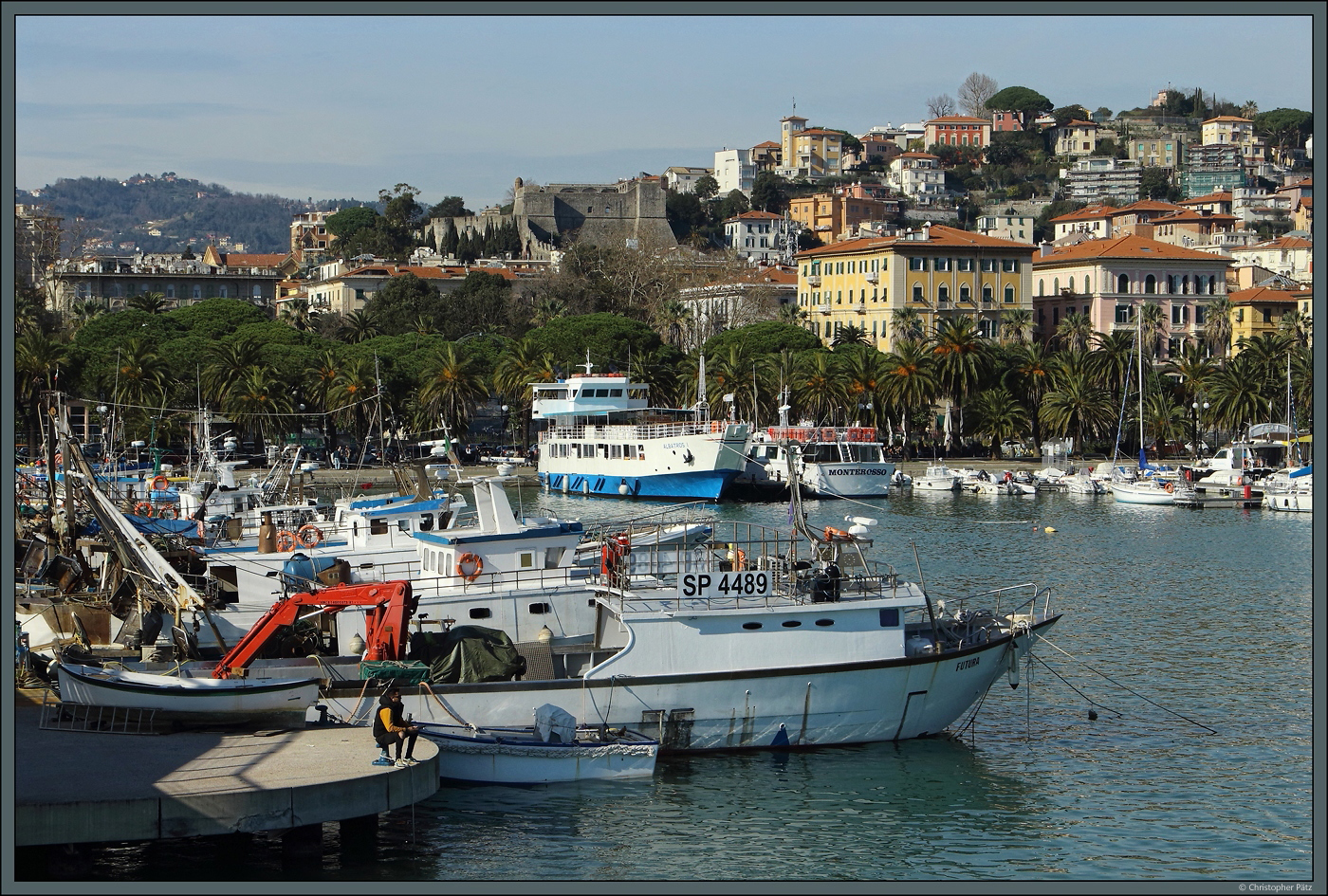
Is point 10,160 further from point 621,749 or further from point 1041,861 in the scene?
point 1041,861

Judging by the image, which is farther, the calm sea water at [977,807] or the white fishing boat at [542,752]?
the white fishing boat at [542,752]

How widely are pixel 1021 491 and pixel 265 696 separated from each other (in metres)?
65.6

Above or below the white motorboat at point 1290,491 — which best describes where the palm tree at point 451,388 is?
above

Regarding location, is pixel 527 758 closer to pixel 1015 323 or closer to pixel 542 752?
pixel 542 752

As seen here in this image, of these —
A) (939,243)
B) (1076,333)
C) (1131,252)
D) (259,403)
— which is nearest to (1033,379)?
(1076,333)

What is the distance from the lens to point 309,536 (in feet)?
126

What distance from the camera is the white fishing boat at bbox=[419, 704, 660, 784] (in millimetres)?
24609

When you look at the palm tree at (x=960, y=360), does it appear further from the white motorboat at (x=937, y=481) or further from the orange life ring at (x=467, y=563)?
the orange life ring at (x=467, y=563)

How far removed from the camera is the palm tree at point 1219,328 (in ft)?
414

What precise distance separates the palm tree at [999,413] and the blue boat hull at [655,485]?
87.0 ft

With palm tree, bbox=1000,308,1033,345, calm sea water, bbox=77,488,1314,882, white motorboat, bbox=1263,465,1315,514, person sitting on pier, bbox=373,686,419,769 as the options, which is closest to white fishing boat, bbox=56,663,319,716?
calm sea water, bbox=77,488,1314,882

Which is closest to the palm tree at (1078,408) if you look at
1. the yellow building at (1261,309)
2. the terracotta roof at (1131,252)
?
the yellow building at (1261,309)

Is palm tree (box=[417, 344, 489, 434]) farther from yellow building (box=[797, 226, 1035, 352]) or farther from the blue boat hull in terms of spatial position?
yellow building (box=[797, 226, 1035, 352])

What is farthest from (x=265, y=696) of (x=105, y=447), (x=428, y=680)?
(x=105, y=447)
